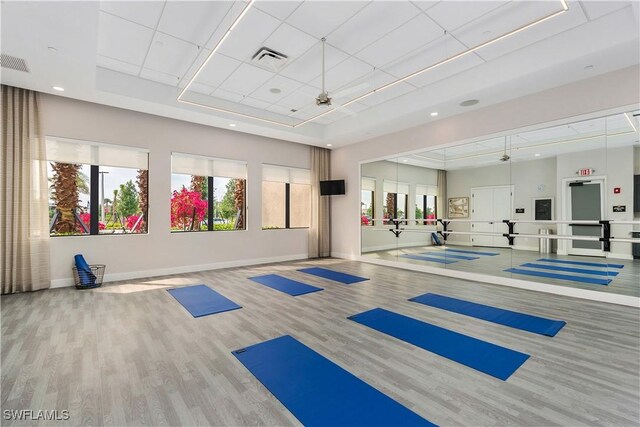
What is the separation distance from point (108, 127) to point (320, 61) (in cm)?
431

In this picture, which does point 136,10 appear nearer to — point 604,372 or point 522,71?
point 522,71

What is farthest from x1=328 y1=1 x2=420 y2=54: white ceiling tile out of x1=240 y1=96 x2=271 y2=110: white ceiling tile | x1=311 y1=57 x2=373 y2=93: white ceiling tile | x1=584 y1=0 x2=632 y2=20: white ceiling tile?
x1=240 y1=96 x2=271 y2=110: white ceiling tile

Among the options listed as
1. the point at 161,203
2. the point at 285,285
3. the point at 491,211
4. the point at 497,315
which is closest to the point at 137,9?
the point at 161,203

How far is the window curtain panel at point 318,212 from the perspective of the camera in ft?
28.7

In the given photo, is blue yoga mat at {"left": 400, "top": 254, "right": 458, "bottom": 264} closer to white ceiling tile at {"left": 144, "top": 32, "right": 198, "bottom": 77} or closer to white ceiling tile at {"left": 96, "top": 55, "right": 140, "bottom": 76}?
white ceiling tile at {"left": 144, "top": 32, "right": 198, "bottom": 77}

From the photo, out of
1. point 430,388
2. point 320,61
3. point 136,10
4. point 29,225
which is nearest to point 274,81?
point 320,61

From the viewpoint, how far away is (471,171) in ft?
19.8

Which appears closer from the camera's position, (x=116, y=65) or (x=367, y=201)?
(x=116, y=65)

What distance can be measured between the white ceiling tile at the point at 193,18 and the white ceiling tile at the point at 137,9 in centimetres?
8

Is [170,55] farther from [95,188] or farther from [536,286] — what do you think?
[536,286]

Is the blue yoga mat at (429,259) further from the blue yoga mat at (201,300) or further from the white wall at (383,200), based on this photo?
the blue yoga mat at (201,300)

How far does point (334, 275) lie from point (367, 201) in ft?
8.75

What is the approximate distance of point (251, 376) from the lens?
7.86 ft

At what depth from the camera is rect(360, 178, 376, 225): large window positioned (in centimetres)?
800
